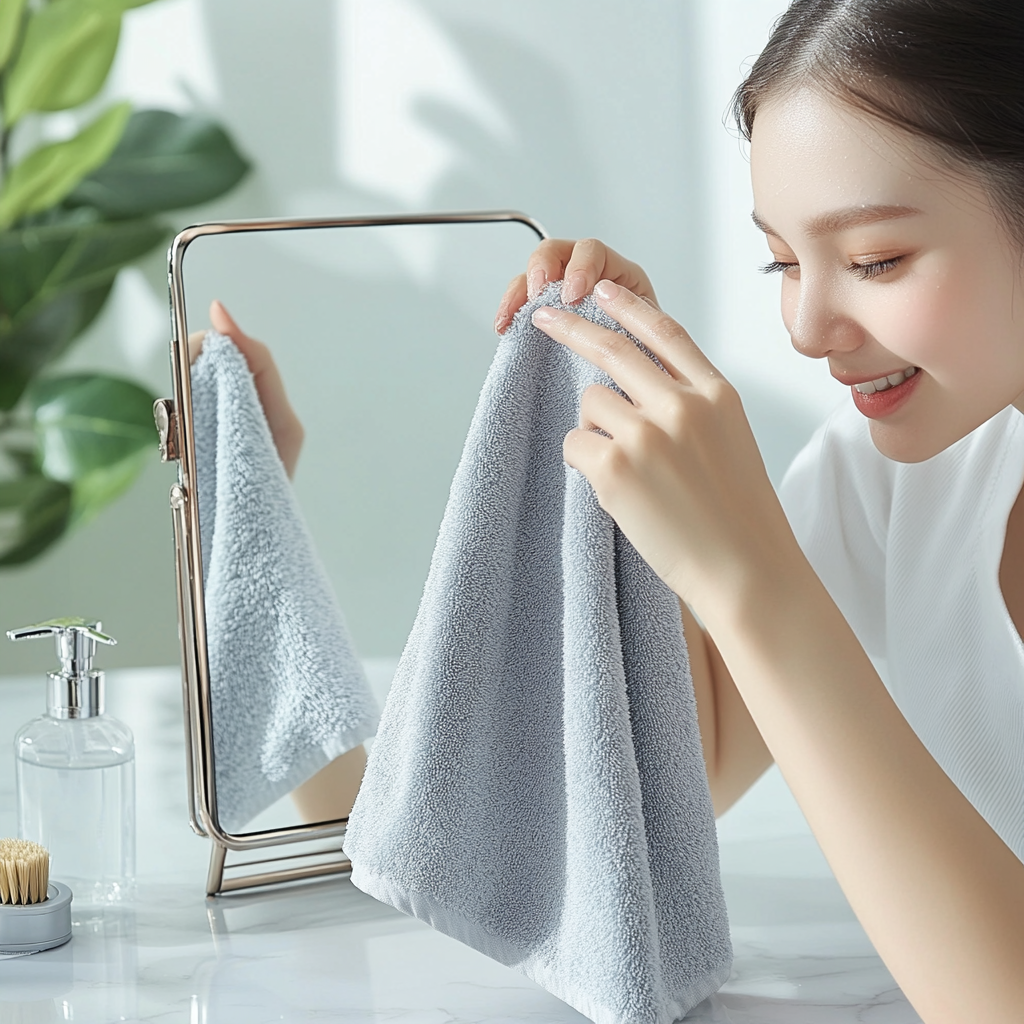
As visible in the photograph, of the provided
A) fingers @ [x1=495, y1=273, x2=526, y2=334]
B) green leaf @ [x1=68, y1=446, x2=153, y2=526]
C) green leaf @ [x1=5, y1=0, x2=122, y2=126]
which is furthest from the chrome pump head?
green leaf @ [x1=5, y1=0, x2=122, y2=126]

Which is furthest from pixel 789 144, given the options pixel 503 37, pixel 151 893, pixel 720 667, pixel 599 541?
pixel 503 37

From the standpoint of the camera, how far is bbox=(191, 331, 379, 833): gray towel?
0.70 m

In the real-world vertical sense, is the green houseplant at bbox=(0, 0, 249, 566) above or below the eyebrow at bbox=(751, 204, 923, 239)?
below

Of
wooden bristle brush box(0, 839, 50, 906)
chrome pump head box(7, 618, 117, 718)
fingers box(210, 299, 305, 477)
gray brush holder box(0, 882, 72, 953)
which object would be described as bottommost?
gray brush holder box(0, 882, 72, 953)

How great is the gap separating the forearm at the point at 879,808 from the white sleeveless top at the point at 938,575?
0.23 meters

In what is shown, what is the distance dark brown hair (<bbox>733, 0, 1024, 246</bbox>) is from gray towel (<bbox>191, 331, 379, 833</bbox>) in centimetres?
37

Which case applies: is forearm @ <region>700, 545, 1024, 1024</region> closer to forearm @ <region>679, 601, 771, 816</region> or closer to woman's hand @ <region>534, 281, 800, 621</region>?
woman's hand @ <region>534, 281, 800, 621</region>

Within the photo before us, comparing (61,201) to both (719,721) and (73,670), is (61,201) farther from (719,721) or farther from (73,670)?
(719,721)

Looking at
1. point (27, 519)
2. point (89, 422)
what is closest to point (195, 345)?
point (89, 422)

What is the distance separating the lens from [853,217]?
52cm

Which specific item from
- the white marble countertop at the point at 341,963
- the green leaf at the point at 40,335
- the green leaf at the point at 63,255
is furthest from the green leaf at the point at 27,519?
the white marble countertop at the point at 341,963

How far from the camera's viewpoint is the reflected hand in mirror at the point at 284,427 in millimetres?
708

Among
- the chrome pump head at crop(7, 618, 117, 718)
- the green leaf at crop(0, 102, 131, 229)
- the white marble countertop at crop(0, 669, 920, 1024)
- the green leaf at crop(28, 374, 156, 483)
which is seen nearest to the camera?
the white marble countertop at crop(0, 669, 920, 1024)

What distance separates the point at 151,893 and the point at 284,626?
175 mm
